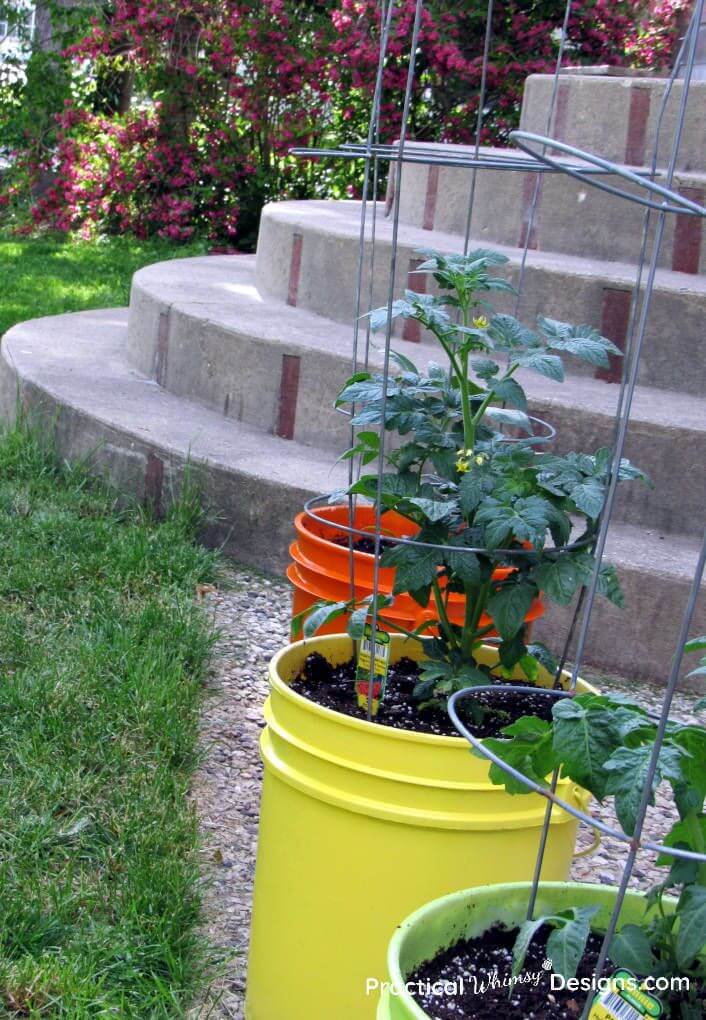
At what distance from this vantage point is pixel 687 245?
4027 millimetres

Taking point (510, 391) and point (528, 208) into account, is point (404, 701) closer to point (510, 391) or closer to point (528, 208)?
point (510, 391)

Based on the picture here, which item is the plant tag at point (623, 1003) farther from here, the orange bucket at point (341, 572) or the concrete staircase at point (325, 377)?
the concrete staircase at point (325, 377)

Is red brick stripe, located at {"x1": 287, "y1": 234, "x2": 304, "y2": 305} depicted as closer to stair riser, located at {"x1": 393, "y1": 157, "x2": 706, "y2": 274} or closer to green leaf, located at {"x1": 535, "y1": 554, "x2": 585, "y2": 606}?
stair riser, located at {"x1": 393, "y1": 157, "x2": 706, "y2": 274}

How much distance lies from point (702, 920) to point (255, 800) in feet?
4.47

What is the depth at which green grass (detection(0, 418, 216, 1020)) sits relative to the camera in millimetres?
1788

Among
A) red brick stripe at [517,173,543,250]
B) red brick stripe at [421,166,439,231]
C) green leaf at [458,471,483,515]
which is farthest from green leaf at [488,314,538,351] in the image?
red brick stripe at [421,166,439,231]

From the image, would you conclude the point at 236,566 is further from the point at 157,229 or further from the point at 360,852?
the point at 157,229

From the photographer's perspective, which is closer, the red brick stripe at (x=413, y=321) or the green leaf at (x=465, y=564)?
the green leaf at (x=465, y=564)

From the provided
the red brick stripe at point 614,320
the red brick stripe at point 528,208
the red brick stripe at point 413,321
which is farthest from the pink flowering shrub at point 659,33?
the red brick stripe at point 614,320

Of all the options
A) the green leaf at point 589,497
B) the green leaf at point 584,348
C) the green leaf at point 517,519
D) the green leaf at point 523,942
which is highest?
the green leaf at point 584,348

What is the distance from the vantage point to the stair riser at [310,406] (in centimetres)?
325

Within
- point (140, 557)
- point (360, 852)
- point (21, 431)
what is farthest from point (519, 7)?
point (360, 852)

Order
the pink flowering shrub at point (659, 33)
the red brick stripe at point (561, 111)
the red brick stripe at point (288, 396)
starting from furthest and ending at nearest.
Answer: the pink flowering shrub at point (659, 33) → the red brick stripe at point (561, 111) → the red brick stripe at point (288, 396)

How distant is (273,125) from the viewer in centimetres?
902
